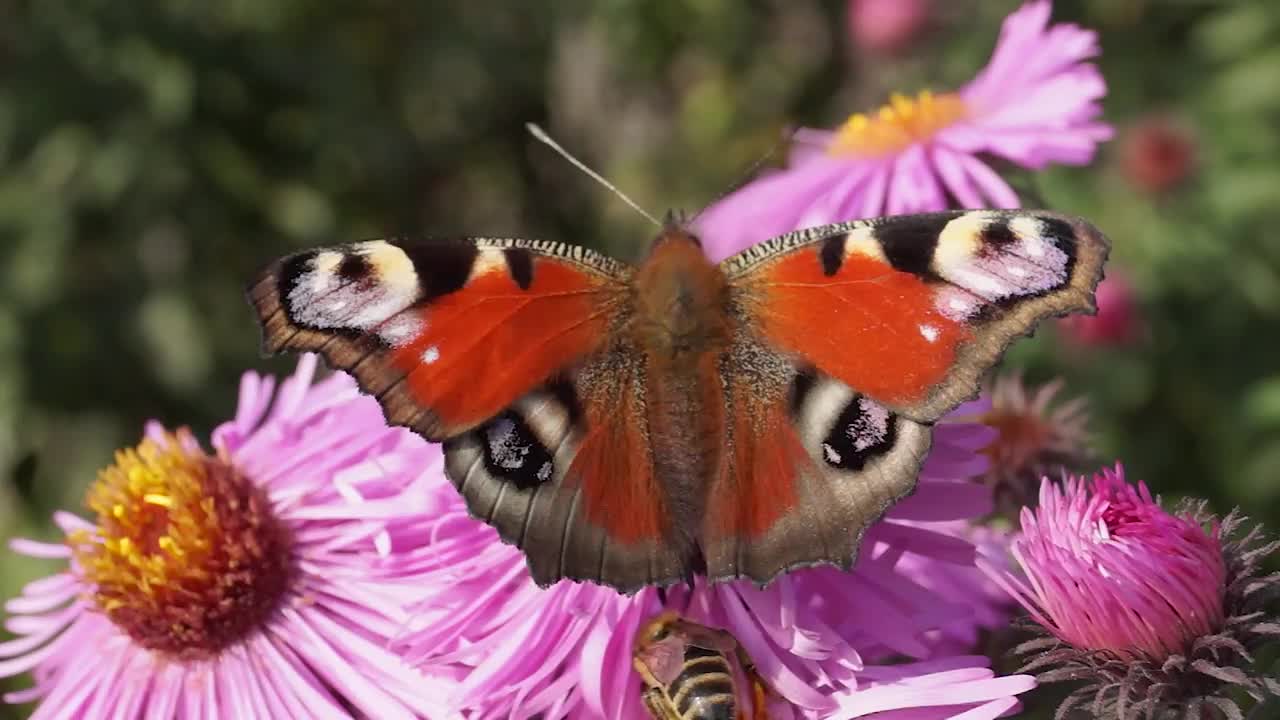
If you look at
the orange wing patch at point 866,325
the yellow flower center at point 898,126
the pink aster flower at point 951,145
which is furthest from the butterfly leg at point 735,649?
the yellow flower center at point 898,126

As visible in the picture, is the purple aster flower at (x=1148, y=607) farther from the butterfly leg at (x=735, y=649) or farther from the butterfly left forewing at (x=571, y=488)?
the butterfly left forewing at (x=571, y=488)

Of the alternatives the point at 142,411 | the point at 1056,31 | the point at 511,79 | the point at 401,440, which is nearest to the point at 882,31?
the point at 511,79

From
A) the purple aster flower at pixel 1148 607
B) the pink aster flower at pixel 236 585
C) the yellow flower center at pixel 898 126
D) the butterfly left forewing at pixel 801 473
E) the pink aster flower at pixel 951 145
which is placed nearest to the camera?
the purple aster flower at pixel 1148 607

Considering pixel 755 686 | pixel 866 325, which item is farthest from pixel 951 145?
pixel 755 686

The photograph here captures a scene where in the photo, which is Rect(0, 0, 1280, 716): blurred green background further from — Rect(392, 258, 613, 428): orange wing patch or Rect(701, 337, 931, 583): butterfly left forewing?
Rect(701, 337, 931, 583): butterfly left forewing

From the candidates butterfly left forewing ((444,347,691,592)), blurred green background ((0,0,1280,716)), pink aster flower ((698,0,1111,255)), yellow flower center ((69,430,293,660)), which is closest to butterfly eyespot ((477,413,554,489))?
butterfly left forewing ((444,347,691,592))

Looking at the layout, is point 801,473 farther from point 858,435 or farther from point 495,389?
point 495,389
